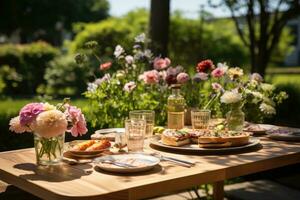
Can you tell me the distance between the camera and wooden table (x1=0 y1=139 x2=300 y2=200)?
1943 mm

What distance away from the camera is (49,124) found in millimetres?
2197

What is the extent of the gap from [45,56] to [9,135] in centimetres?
1034

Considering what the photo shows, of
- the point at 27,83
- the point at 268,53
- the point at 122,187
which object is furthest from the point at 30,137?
the point at 27,83

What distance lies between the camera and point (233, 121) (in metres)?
3.08

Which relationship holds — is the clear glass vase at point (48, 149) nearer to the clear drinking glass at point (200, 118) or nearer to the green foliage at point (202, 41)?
the clear drinking glass at point (200, 118)

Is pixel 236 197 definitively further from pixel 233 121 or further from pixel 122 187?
pixel 122 187

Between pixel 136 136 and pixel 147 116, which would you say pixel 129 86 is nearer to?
pixel 147 116

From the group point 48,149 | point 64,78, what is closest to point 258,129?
point 48,149

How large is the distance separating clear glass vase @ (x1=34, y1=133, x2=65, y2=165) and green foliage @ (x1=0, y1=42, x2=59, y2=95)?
1109 cm

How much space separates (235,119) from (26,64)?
11191 mm

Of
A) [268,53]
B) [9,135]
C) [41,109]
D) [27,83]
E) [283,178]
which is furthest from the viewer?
[27,83]

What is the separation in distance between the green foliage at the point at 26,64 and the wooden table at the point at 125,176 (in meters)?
11.0

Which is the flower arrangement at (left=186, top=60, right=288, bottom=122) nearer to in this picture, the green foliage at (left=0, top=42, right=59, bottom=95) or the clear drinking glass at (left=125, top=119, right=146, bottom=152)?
the clear drinking glass at (left=125, top=119, right=146, bottom=152)

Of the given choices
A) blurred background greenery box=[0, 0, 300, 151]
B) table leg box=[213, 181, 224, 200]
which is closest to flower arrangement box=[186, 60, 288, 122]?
table leg box=[213, 181, 224, 200]
